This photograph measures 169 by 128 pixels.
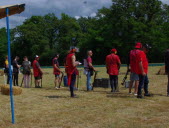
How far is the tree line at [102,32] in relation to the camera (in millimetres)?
54844

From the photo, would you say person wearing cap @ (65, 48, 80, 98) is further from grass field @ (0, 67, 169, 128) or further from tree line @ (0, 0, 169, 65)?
tree line @ (0, 0, 169, 65)

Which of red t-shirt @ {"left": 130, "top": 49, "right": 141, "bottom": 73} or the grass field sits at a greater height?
red t-shirt @ {"left": 130, "top": 49, "right": 141, "bottom": 73}

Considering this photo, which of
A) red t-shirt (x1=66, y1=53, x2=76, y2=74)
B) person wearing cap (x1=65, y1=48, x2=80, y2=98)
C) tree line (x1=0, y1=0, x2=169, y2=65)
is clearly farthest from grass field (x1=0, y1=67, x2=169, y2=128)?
tree line (x1=0, y1=0, x2=169, y2=65)

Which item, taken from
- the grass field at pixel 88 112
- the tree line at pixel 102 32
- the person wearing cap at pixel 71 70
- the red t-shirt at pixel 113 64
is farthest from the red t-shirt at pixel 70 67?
the tree line at pixel 102 32

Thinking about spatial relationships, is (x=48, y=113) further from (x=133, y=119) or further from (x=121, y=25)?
(x=121, y=25)

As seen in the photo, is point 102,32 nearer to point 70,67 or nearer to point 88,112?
point 70,67

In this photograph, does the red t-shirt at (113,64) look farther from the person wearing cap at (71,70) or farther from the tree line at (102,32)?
the tree line at (102,32)

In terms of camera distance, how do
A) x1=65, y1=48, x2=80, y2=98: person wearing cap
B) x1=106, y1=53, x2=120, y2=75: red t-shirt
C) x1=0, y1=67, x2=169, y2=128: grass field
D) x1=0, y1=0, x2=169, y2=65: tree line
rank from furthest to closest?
x1=0, y1=0, x2=169, y2=65: tree line, x1=106, y1=53, x2=120, y2=75: red t-shirt, x1=65, y1=48, x2=80, y2=98: person wearing cap, x1=0, y1=67, x2=169, y2=128: grass field

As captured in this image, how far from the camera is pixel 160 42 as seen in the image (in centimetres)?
5638

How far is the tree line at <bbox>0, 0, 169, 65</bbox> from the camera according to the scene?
5484 centimetres

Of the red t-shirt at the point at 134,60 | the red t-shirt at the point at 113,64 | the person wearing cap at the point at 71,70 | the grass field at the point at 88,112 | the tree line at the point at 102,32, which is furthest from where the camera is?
the tree line at the point at 102,32

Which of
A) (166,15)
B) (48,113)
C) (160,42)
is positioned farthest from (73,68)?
(166,15)

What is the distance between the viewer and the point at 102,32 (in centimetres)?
6259

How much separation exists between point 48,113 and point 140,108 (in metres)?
2.42
